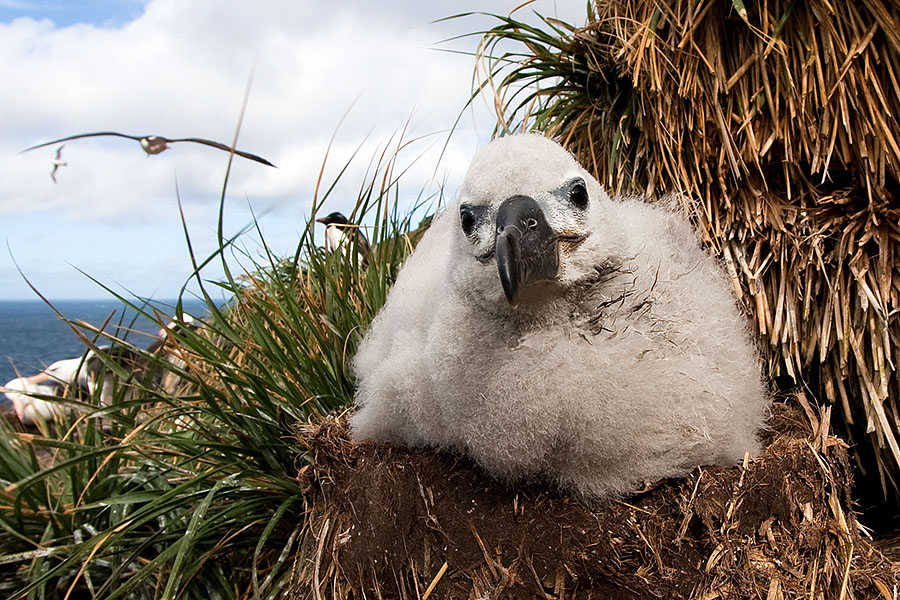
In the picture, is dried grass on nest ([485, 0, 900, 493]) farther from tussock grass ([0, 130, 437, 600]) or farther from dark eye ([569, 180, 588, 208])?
tussock grass ([0, 130, 437, 600])

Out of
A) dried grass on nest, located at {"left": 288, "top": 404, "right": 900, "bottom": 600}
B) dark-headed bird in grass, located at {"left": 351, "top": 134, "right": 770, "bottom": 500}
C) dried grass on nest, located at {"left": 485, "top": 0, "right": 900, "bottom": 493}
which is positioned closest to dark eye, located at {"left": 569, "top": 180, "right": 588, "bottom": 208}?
dark-headed bird in grass, located at {"left": 351, "top": 134, "right": 770, "bottom": 500}

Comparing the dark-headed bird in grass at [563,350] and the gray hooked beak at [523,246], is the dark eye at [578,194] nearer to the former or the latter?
the dark-headed bird in grass at [563,350]

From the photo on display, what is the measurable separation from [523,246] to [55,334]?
2819 inches

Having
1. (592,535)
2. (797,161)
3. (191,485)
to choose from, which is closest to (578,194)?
(592,535)

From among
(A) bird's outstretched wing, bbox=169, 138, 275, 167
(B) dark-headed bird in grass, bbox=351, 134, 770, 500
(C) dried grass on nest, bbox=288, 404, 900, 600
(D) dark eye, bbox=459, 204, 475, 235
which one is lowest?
(C) dried grass on nest, bbox=288, 404, 900, 600

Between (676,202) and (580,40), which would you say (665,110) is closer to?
(676,202)

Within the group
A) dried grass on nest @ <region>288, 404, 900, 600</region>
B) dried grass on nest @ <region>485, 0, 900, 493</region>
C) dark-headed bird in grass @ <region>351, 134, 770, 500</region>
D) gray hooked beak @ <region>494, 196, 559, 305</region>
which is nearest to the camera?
gray hooked beak @ <region>494, 196, 559, 305</region>

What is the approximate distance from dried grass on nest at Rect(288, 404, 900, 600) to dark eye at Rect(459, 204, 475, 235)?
71 centimetres

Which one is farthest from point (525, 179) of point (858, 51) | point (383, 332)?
point (858, 51)

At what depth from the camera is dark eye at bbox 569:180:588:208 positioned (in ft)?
5.75

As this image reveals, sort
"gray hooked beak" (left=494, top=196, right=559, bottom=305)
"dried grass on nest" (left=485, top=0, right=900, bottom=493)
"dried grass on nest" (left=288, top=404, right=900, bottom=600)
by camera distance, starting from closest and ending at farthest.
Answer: "gray hooked beak" (left=494, top=196, right=559, bottom=305) → "dried grass on nest" (left=288, top=404, right=900, bottom=600) → "dried grass on nest" (left=485, top=0, right=900, bottom=493)

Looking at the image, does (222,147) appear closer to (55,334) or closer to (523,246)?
(523,246)

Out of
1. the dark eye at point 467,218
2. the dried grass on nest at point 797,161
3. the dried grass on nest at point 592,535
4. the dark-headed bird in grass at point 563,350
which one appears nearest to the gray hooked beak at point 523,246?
the dark-headed bird in grass at point 563,350

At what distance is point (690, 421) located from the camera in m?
1.83
